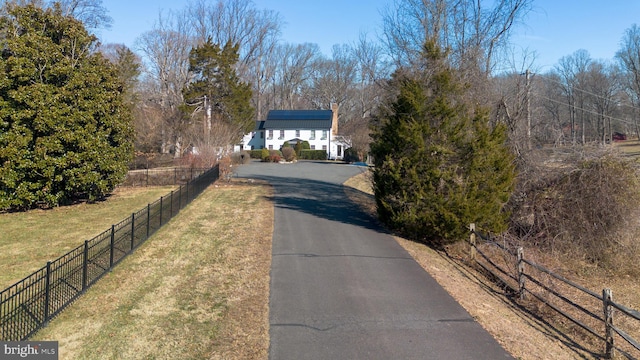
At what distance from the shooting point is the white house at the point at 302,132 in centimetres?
6275

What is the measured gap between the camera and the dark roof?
63719 mm

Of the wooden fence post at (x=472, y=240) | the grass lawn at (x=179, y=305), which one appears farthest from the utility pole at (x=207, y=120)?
the wooden fence post at (x=472, y=240)

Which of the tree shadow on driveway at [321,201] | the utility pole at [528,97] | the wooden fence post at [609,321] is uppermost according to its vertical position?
the utility pole at [528,97]

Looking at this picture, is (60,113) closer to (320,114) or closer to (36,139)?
(36,139)

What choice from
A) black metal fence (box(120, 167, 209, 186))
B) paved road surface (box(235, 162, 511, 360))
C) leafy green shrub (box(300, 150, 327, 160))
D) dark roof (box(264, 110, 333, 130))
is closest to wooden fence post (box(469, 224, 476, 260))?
paved road surface (box(235, 162, 511, 360))

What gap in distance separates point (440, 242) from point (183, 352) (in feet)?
31.3

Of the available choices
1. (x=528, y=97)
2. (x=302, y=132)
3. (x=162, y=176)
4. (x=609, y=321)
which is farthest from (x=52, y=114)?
(x=302, y=132)

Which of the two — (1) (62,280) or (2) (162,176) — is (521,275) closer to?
(1) (62,280)

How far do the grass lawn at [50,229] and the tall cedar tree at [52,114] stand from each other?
3.05 ft

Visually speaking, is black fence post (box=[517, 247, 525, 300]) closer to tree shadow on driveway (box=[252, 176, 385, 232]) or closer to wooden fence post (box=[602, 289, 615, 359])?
wooden fence post (box=[602, 289, 615, 359])

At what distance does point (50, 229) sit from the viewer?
606 inches

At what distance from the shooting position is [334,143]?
62.8 metres

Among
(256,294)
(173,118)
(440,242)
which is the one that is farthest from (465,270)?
(173,118)

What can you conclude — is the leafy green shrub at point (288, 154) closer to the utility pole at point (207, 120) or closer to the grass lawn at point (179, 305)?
the utility pole at point (207, 120)
